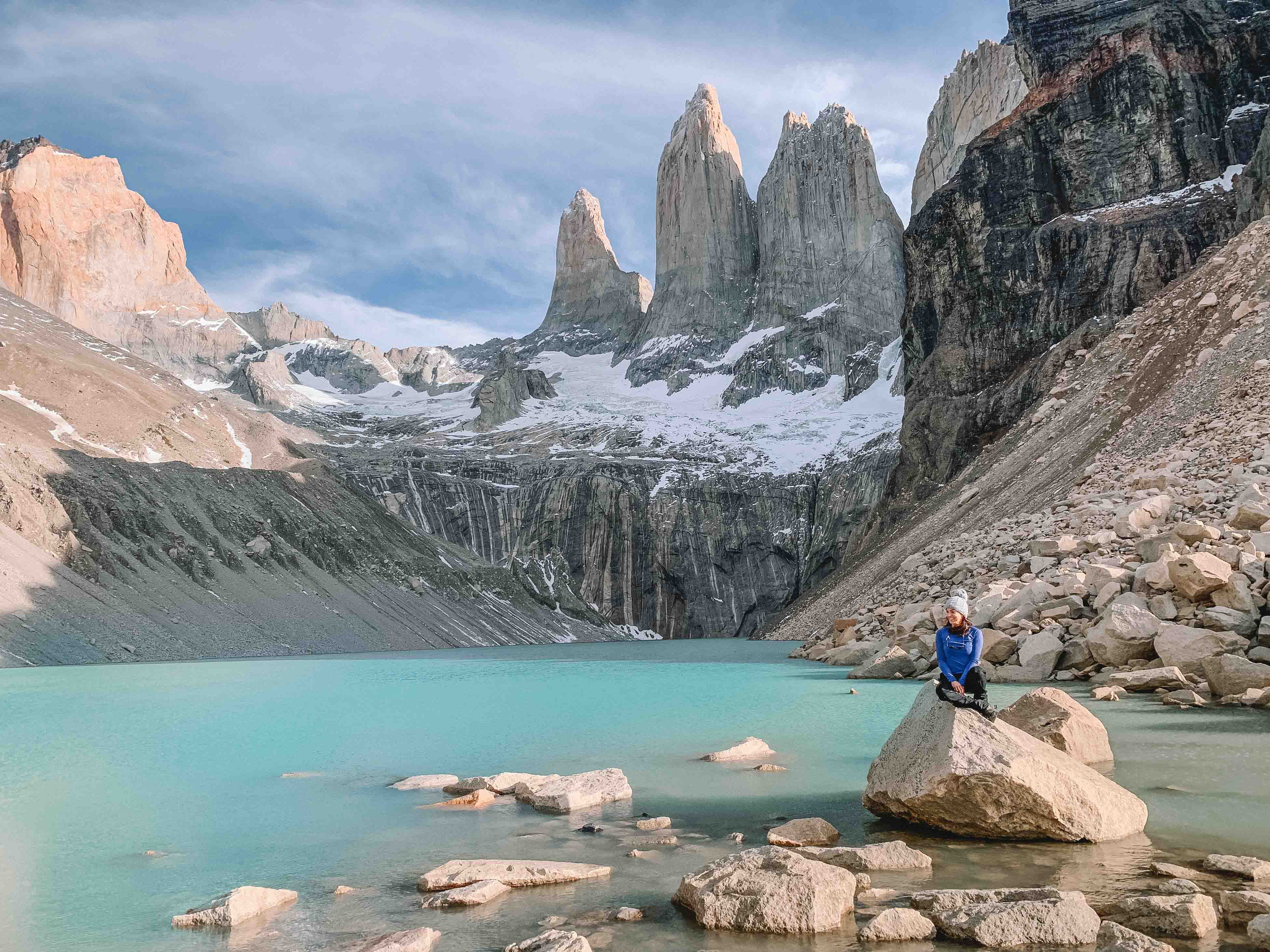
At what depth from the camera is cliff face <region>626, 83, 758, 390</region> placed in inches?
6767

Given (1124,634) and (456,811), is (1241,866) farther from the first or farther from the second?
(1124,634)

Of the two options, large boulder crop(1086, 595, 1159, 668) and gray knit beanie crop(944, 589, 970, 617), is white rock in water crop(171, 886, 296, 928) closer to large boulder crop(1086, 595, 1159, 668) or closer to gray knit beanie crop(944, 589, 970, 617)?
gray knit beanie crop(944, 589, 970, 617)

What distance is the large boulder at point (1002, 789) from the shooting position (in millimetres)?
8117

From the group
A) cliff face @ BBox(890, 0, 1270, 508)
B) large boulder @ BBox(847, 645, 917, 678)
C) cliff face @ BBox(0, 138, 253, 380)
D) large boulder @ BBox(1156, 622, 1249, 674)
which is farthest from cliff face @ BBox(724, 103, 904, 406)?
large boulder @ BBox(1156, 622, 1249, 674)

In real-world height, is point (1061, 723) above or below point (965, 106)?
below

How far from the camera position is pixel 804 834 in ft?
27.9

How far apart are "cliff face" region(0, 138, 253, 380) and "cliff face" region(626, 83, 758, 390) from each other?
87.4 meters

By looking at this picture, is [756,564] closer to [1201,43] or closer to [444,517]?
[444,517]

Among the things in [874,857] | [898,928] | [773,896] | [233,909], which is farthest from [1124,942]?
[233,909]

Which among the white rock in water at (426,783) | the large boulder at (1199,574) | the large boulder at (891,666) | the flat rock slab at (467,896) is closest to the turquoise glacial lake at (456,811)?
the flat rock slab at (467,896)

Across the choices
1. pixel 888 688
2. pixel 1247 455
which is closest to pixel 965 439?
pixel 1247 455

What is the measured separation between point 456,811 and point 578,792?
1316 millimetres

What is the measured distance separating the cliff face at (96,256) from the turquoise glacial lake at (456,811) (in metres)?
156

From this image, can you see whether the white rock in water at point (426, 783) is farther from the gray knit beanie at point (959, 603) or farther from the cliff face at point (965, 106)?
the cliff face at point (965, 106)
